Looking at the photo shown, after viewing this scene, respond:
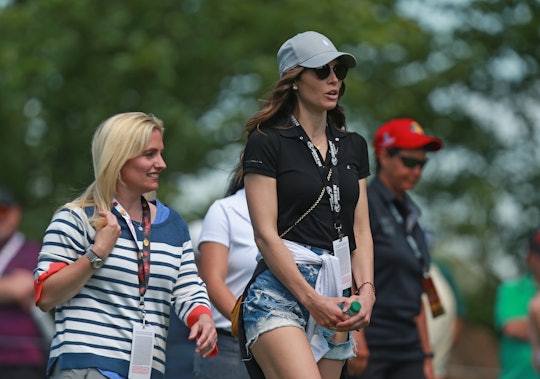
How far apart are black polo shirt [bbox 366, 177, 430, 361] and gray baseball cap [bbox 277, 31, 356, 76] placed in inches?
88.9

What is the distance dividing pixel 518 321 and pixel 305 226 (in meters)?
4.79

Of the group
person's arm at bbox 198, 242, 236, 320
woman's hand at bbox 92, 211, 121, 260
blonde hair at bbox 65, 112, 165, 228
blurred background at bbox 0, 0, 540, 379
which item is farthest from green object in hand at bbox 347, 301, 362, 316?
blurred background at bbox 0, 0, 540, 379

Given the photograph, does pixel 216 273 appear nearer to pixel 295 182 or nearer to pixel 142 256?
pixel 142 256

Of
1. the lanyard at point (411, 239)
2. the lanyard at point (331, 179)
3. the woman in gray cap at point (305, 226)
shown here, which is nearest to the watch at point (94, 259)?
the woman in gray cap at point (305, 226)

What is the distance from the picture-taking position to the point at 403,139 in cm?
807

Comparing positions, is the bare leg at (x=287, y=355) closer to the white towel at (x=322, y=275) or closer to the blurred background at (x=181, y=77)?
the white towel at (x=322, y=275)

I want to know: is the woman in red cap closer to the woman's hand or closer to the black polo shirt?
the black polo shirt

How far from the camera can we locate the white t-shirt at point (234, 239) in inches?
268

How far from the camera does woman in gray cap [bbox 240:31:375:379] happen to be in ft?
17.1

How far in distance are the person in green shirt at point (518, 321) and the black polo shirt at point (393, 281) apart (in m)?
1.83

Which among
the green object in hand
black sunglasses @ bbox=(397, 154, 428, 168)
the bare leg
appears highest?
the green object in hand

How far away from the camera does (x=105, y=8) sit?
17109mm

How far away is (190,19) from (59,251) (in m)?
12.2

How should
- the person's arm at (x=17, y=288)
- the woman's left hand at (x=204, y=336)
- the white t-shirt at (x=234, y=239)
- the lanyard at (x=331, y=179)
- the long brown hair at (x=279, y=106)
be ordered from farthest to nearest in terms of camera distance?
the person's arm at (x=17, y=288)
the white t-shirt at (x=234, y=239)
the long brown hair at (x=279, y=106)
the lanyard at (x=331, y=179)
the woman's left hand at (x=204, y=336)
